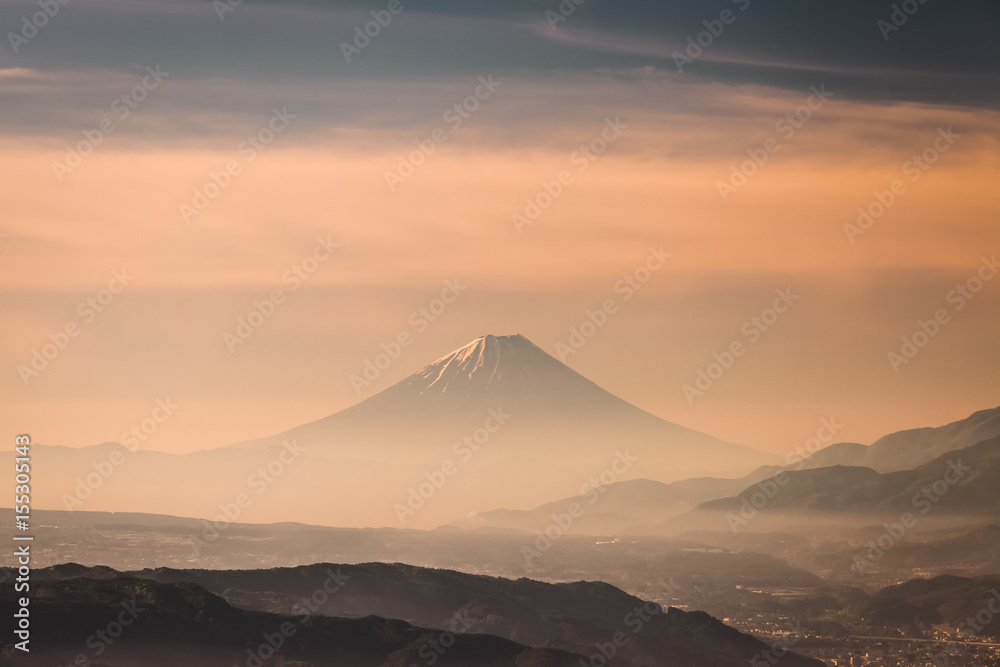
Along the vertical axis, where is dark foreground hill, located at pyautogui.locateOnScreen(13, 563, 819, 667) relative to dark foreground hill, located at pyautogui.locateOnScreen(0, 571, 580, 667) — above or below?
above

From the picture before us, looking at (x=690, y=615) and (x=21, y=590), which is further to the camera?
(x=690, y=615)

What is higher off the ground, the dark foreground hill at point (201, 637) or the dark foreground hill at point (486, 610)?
the dark foreground hill at point (486, 610)

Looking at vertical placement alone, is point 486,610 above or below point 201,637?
above

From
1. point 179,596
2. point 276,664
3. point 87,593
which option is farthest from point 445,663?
point 87,593

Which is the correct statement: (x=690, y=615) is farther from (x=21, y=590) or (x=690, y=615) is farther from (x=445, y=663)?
(x=21, y=590)

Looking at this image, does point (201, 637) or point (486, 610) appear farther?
point (486, 610)

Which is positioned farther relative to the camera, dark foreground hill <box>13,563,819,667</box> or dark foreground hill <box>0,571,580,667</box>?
dark foreground hill <box>13,563,819,667</box>

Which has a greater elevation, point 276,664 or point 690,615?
point 690,615

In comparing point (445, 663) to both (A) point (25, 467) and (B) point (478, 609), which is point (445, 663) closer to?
(B) point (478, 609)

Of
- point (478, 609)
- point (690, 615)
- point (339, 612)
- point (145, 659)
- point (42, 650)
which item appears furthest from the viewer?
point (690, 615)

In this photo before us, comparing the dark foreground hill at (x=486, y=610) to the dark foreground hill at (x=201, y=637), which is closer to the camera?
the dark foreground hill at (x=201, y=637)

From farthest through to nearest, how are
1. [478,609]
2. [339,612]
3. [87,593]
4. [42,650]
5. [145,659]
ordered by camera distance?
1. [478,609]
2. [339,612]
3. [87,593]
4. [145,659]
5. [42,650]
